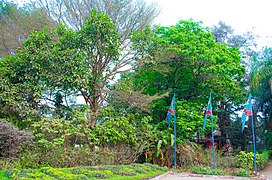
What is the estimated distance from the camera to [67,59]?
1102 centimetres

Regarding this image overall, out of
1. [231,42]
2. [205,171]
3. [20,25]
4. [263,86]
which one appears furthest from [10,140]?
[231,42]

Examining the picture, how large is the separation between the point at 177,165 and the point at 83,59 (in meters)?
6.99

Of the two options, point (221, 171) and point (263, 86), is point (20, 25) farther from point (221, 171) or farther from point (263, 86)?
point (263, 86)

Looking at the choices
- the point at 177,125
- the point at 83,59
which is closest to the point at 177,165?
the point at 177,125

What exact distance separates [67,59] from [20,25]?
4.77 meters

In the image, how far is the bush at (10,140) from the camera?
24.8 feet

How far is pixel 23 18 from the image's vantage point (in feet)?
45.4

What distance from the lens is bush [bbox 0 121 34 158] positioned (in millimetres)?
7566

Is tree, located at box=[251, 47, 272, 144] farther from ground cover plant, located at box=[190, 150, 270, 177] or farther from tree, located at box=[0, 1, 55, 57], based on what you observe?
tree, located at box=[0, 1, 55, 57]

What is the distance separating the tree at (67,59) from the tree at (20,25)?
1706 millimetres

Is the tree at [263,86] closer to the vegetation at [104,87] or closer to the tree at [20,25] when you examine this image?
the vegetation at [104,87]

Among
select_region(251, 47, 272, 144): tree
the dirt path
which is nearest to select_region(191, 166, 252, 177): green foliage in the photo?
the dirt path

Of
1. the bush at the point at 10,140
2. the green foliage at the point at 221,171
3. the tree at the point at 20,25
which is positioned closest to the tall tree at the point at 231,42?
the green foliage at the point at 221,171

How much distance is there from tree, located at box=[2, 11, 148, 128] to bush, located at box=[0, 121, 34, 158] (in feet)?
8.95
